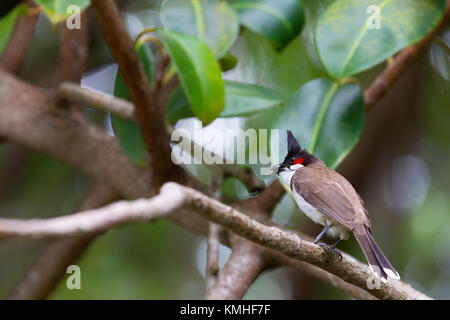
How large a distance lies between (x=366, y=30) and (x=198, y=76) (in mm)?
600

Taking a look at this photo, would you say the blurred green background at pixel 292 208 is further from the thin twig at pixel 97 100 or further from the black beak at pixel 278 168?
the black beak at pixel 278 168

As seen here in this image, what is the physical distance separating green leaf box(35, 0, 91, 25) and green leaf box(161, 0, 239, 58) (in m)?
0.64

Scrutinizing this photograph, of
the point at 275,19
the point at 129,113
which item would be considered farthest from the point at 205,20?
the point at 129,113

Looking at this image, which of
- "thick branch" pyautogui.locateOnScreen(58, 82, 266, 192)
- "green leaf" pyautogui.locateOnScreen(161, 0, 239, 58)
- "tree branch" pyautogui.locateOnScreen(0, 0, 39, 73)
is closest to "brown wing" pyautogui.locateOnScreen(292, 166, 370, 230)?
"thick branch" pyautogui.locateOnScreen(58, 82, 266, 192)

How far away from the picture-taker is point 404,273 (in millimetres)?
3254

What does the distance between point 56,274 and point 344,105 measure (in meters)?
1.66

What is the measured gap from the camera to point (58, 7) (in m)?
1.40

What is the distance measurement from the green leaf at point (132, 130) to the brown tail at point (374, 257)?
3.23ft

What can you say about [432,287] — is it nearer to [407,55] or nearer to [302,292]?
[302,292]

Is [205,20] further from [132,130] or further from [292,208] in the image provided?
[292,208]

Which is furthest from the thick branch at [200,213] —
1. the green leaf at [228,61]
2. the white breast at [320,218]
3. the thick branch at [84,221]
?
the green leaf at [228,61]

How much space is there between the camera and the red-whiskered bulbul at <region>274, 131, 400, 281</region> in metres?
1.41

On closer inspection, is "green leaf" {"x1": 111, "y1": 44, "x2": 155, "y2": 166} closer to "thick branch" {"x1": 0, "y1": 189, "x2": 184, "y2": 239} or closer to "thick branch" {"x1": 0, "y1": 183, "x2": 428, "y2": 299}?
"thick branch" {"x1": 0, "y1": 183, "x2": 428, "y2": 299}

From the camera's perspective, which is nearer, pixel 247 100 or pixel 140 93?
pixel 140 93
